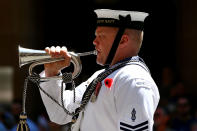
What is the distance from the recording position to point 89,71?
8141 mm

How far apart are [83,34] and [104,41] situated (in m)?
5.47

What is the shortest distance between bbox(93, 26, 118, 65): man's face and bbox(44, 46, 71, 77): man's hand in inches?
7.7

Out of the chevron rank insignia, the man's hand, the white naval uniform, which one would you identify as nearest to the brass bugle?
the man's hand

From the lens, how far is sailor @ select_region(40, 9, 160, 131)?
10.6 feet

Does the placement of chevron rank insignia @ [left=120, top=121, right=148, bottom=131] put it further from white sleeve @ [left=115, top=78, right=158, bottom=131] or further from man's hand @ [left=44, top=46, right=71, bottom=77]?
man's hand @ [left=44, top=46, right=71, bottom=77]

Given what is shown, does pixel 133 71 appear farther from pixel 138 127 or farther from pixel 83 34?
pixel 83 34

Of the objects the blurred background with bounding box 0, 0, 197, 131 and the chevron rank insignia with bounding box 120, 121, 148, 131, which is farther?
the blurred background with bounding box 0, 0, 197, 131

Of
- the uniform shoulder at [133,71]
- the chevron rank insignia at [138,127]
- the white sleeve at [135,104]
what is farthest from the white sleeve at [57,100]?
the chevron rank insignia at [138,127]

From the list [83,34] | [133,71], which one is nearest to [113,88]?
[133,71]

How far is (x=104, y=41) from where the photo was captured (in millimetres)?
3600

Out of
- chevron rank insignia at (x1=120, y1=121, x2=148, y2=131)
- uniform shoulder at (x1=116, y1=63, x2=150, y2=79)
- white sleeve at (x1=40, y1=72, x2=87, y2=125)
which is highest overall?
Result: uniform shoulder at (x1=116, y1=63, x2=150, y2=79)

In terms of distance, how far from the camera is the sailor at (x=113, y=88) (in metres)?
3.24

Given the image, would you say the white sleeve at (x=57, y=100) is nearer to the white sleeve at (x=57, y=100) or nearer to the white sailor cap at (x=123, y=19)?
the white sleeve at (x=57, y=100)

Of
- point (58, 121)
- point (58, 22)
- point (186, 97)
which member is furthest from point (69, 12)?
point (58, 121)
